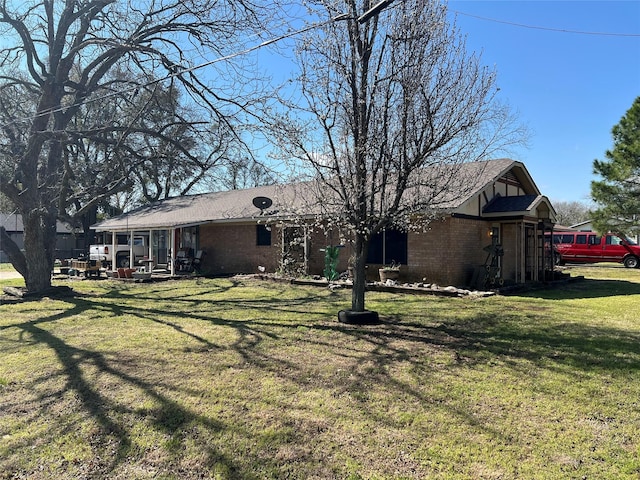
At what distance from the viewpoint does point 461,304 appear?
33.8ft

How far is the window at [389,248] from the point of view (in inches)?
552

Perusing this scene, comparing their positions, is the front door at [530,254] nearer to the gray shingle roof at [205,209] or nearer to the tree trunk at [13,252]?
the gray shingle roof at [205,209]

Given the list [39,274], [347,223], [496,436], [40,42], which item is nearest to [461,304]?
[347,223]

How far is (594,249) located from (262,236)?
63.8ft

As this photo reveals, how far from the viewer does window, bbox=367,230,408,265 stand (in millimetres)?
14031

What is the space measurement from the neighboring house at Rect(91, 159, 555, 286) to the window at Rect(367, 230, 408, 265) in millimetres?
32

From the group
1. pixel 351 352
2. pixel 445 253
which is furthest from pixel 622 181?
pixel 351 352

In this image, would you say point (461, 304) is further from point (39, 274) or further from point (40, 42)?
point (40, 42)

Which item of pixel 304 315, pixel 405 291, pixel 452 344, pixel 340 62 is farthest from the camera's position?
pixel 405 291

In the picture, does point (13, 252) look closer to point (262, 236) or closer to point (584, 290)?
point (262, 236)

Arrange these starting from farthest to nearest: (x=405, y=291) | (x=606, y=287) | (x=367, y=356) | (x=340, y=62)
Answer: (x=606, y=287) < (x=405, y=291) < (x=340, y=62) < (x=367, y=356)

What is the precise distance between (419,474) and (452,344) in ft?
12.0

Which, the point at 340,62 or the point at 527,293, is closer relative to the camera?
the point at 340,62

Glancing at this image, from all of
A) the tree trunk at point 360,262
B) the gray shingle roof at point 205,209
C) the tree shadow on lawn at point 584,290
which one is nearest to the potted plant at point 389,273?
the tree shadow on lawn at point 584,290
